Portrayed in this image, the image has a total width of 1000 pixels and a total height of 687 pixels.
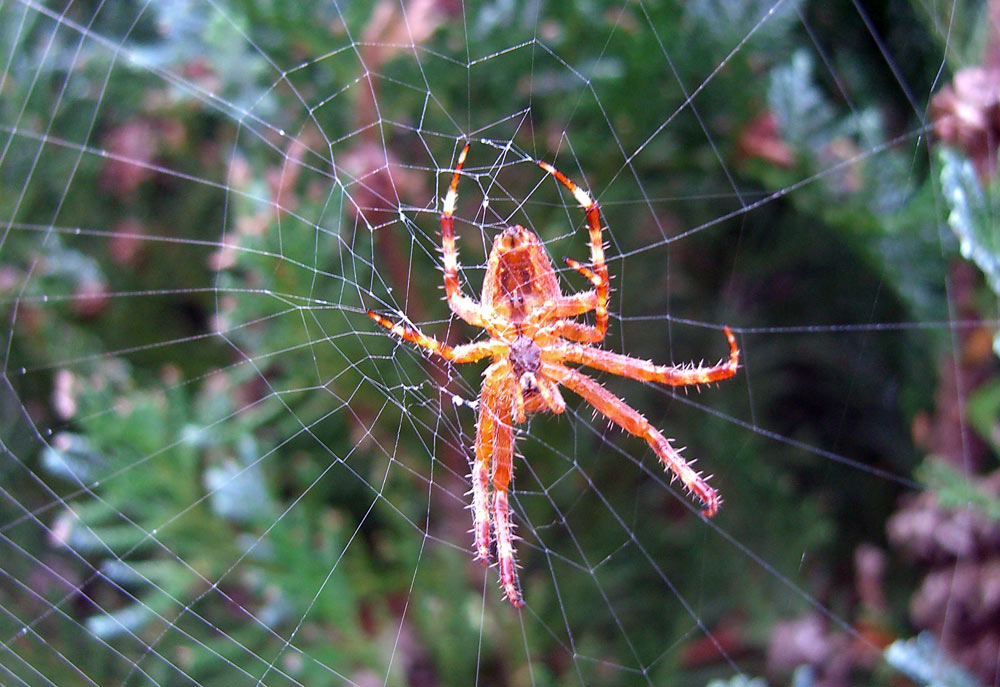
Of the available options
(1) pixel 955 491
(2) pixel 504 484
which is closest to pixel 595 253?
(2) pixel 504 484

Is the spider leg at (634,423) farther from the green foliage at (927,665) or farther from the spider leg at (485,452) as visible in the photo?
the green foliage at (927,665)

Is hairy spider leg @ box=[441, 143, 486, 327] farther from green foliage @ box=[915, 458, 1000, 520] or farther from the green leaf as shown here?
green foliage @ box=[915, 458, 1000, 520]

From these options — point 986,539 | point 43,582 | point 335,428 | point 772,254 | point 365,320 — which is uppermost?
point 772,254

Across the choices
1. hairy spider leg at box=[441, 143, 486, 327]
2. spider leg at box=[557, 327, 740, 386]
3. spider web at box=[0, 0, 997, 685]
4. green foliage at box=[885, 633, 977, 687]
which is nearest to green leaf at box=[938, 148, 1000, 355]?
spider web at box=[0, 0, 997, 685]

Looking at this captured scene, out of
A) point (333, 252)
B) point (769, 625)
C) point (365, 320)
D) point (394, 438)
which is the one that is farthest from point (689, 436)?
point (333, 252)

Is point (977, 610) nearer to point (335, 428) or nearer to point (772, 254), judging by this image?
point (772, 254)
